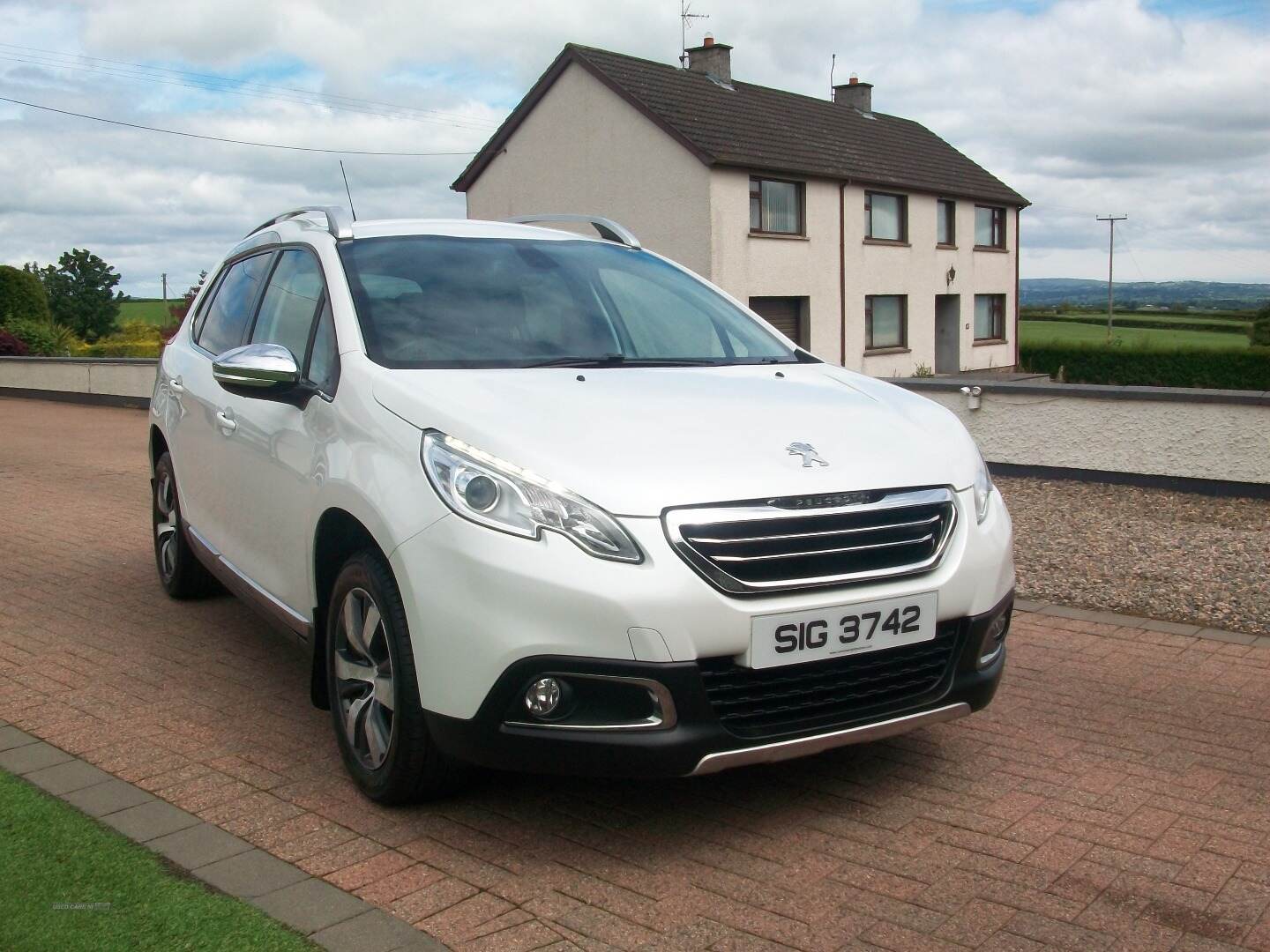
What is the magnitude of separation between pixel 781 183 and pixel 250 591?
1135 inches

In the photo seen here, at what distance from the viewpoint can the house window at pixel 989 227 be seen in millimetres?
41188

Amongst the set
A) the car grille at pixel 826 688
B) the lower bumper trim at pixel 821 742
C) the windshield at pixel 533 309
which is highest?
the windshield at pixel 533 309

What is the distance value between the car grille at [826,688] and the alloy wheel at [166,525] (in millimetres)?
3941

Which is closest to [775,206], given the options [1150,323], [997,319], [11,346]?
[997,319]

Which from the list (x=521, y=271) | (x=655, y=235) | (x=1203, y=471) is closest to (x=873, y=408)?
(x=521, y=271)

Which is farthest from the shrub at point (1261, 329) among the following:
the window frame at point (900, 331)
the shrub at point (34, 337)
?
the shrub at point (34, 337)

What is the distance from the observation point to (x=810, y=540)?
135 inches

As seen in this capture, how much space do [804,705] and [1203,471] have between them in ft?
25.4

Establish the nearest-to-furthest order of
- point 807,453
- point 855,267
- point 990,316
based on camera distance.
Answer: point 807,453 < point 855,267 < point 990,316

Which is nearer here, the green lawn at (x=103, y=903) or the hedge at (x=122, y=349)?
the green lawn at (x=103, y=903)

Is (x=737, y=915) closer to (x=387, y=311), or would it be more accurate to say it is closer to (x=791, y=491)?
(x=791, y=491)

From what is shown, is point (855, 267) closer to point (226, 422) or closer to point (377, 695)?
point (226, 422)

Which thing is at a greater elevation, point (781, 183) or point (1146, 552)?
point (781, 183)

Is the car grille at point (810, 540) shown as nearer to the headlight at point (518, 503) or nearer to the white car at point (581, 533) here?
the white car at point (581, 533)
